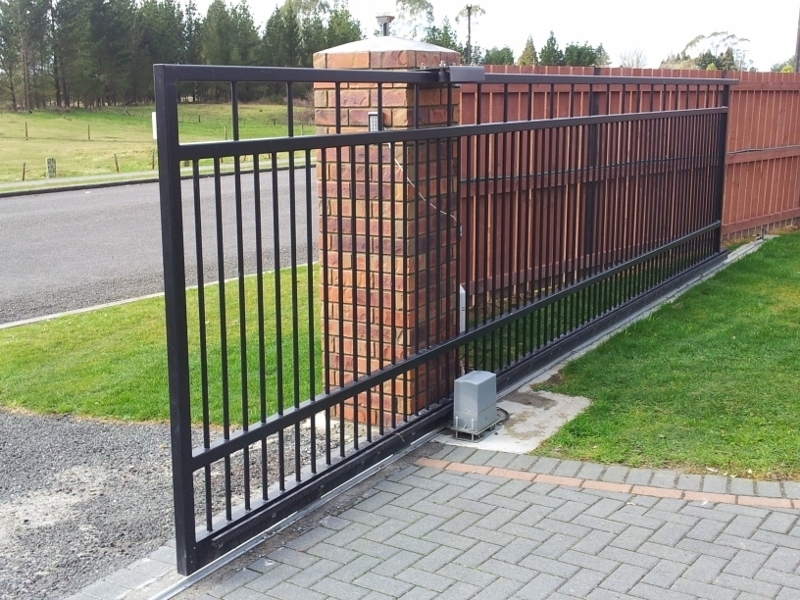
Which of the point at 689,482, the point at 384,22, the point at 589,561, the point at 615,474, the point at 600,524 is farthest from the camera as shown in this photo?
the point at 384,22

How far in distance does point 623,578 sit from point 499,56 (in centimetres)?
5956

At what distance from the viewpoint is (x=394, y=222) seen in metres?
4.79

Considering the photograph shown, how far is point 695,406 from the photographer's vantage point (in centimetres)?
554

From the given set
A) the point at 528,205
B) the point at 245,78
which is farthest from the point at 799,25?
the point at 245,78

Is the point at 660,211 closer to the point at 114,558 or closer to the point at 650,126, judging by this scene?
the point at 650,126

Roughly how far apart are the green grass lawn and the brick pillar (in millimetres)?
970

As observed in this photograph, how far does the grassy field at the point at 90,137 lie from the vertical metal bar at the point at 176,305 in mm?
12708

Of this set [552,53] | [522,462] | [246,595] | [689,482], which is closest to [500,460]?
[522,462]

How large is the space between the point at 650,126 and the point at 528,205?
2.34m

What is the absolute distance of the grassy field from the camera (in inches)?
1233

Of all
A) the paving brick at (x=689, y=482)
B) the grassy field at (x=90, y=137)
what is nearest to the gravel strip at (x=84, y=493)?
the paving brick at (x=689, y=482)

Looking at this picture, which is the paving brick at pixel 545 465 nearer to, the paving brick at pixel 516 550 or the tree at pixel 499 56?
the paving brick at pixel 516 550

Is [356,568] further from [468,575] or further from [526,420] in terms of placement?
[526,420]

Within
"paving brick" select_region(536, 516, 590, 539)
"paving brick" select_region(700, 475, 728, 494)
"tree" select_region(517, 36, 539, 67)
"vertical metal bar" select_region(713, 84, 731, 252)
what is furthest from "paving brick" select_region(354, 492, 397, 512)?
"tree" select_region(517, 36, 539, 67)
